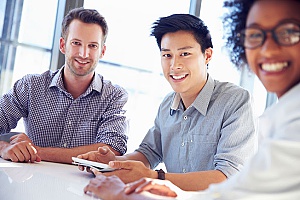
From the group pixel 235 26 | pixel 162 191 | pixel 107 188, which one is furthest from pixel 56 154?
pixel 235 26

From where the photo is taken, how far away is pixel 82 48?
3008 mm

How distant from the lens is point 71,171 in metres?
2.25

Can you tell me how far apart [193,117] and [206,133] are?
0.14 meters

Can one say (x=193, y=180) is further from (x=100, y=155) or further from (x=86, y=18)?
(x=86, y=18)

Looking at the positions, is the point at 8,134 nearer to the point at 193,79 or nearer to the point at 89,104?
the point at 89,104

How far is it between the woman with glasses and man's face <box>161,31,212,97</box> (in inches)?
48.6

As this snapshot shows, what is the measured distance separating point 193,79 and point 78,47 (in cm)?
82

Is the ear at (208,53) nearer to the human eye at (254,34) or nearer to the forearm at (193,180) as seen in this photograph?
the forearm at (193,180)

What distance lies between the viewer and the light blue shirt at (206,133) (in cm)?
224

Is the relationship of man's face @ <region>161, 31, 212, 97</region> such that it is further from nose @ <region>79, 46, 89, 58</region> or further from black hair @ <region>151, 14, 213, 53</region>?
nose @ <region>79, 46, 89, 58</region>

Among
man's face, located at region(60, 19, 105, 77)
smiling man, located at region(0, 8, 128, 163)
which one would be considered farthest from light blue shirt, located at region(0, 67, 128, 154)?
man's face, located at region(60, 19, 105, 77)

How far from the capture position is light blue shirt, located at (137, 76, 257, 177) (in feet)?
7.34

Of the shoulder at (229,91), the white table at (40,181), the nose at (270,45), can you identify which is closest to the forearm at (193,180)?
the white table at (40,181)

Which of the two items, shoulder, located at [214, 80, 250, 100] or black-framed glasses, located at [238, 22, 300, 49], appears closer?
black-framed glasses, located at [238, 22, 300, 49]
